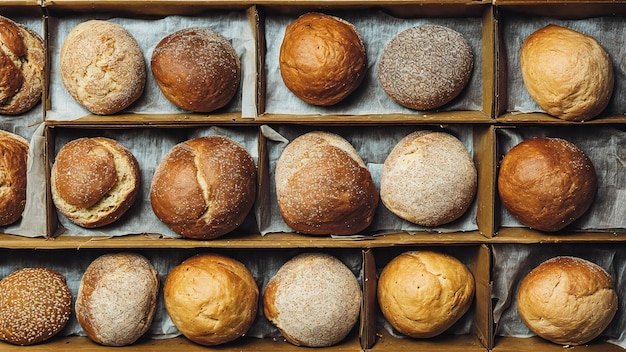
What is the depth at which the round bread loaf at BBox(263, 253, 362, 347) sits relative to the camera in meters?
2.27

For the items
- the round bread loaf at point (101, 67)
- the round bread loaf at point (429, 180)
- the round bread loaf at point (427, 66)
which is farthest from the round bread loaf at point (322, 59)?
the round bread loaf at point (101, 67)

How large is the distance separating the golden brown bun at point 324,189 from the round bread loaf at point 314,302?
137 millimetres

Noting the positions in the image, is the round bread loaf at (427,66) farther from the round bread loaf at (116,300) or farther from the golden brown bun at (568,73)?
the round bread loaf at (116,300)

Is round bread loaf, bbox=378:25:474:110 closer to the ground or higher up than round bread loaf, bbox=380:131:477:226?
higher up

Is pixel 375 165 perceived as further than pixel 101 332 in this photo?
Yes

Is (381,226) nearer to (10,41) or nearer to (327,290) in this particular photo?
(327,290)

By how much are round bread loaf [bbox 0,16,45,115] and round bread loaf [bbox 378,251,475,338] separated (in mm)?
1484

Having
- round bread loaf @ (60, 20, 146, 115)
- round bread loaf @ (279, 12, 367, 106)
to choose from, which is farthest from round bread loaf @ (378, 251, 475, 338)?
round bread loaf @ (60, 20, 146, 115)

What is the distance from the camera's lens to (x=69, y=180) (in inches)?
89.3

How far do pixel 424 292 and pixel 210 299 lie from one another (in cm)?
74

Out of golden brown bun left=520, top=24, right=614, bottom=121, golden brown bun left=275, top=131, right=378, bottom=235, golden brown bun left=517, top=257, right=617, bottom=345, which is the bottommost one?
golden brown bun left=517, top=257, right=617, bottom=345

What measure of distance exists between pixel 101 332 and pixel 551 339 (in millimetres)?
1607

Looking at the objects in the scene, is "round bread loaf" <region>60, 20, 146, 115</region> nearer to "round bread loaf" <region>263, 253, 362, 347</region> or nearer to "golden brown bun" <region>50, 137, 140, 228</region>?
"golden brown bun" <region>50, 137, 140, 228</region>

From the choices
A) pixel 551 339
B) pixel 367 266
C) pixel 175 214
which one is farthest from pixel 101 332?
pixel 551 339
